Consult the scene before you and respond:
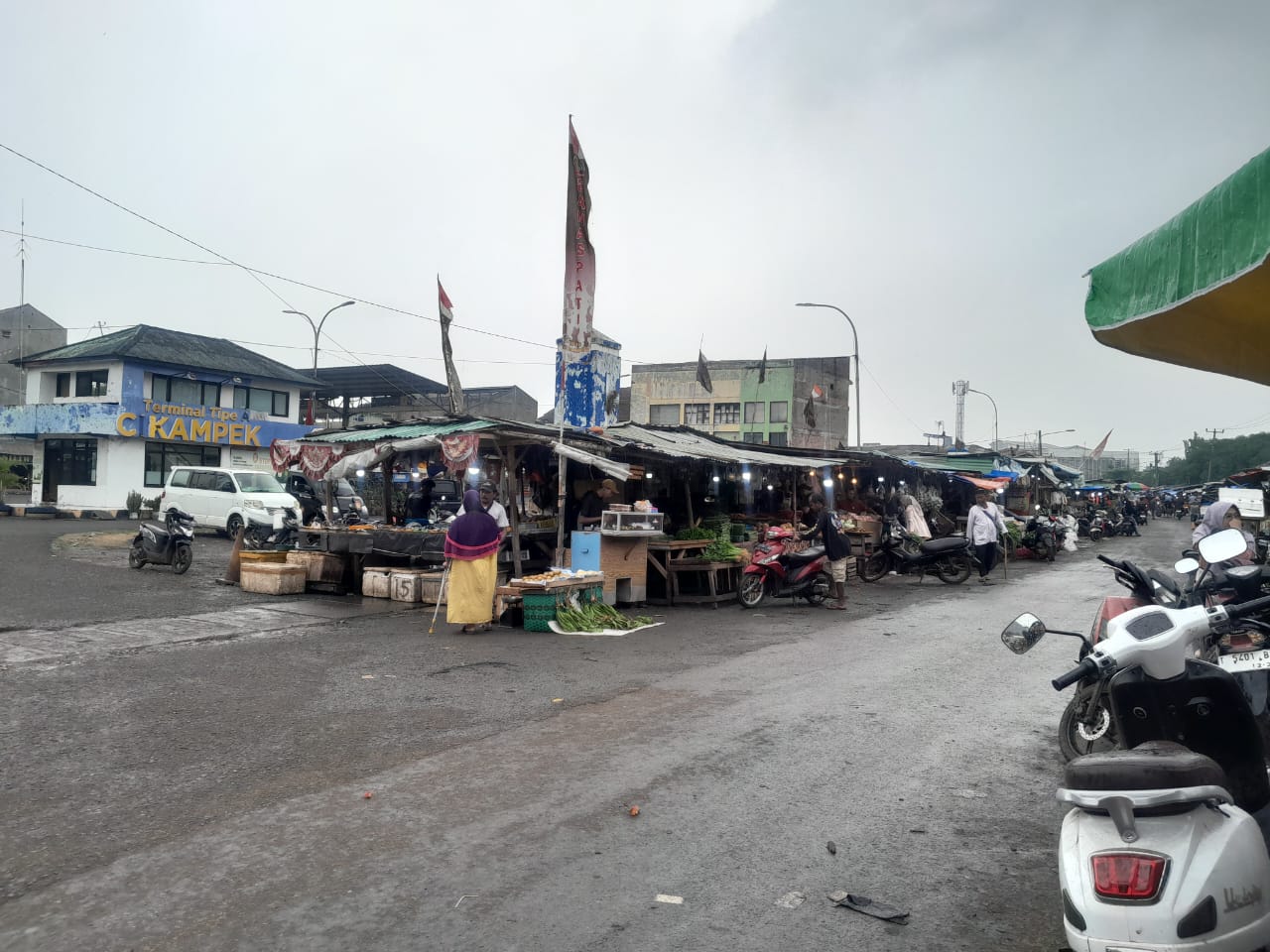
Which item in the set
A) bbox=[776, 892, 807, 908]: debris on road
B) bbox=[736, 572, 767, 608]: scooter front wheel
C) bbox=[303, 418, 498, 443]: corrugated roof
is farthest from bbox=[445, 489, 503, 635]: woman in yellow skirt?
bbox=[776, 892, 807, 908]: debris on road

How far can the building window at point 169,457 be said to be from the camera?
34844mm

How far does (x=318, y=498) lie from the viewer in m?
24.3

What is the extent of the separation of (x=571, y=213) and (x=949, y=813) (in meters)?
10.3

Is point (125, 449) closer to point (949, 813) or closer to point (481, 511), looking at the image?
point (481, 511)

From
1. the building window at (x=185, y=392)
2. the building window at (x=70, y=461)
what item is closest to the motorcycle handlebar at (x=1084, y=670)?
the building window at (x=185, y=392)

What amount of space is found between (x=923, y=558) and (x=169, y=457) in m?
30.6

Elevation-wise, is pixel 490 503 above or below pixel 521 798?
above

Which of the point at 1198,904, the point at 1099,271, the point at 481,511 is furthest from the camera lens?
the point at 481,511

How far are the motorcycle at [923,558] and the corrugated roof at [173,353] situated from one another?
28628 millimetres

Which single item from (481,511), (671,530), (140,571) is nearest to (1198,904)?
(481,511)

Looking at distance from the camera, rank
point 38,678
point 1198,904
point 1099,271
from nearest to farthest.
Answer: point 1198,904 → point 1099,271 → point 38,678

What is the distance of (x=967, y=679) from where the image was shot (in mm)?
8086

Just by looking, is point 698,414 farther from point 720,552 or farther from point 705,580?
point 720,552

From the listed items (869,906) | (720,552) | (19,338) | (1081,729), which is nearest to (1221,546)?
(1081,729)
